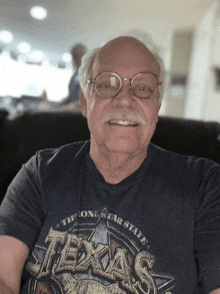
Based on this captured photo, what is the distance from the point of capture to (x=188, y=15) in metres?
4.54

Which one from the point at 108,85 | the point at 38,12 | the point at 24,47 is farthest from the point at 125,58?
the point at 24,47

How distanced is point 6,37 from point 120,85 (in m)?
7.30

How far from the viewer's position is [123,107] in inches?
33.1

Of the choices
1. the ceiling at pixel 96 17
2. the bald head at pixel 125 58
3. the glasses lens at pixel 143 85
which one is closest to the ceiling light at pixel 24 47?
the ceiling at pixel 96 17

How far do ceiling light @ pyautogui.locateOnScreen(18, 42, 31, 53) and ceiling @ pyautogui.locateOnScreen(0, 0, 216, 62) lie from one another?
90 centimetres

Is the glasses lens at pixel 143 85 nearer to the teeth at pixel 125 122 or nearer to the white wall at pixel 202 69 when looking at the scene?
the teeth at pixel 125 122

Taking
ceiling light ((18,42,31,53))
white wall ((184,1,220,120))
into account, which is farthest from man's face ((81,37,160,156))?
ceiling light ((18,42,31,53))

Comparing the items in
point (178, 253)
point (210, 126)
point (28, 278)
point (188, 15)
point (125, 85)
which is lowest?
point (28, 278)

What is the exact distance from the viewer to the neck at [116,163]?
2.77ft

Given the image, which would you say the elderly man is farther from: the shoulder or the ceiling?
the ceiling

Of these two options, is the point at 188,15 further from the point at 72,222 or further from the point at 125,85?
the point at 72,222

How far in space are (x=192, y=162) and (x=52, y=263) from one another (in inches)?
21.6

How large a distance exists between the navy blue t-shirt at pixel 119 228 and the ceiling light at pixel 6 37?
277 inches

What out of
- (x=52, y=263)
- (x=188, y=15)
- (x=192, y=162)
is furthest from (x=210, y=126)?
(x=188, y=15)
